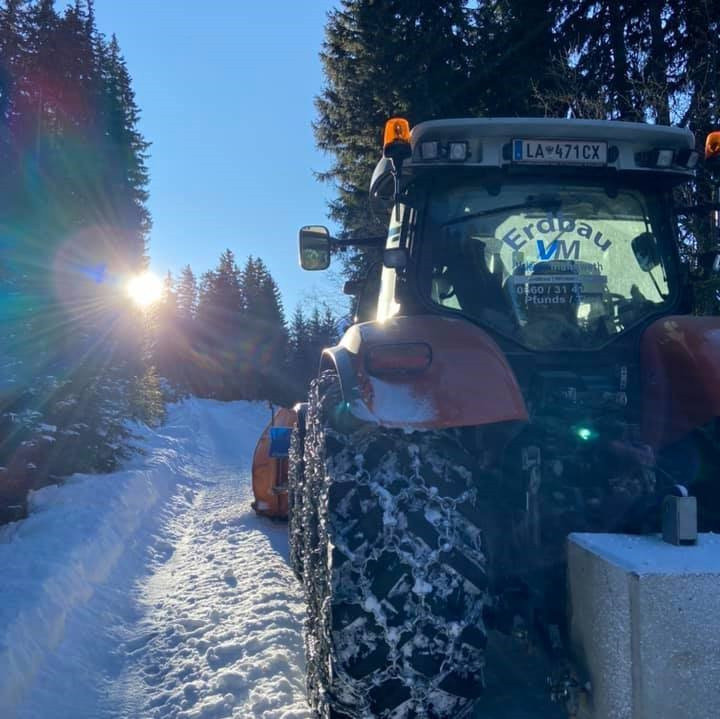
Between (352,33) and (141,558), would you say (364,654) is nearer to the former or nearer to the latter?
(141,558)

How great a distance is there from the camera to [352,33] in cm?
1526

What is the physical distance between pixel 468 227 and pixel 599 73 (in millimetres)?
10520

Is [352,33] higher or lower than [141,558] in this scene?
higher

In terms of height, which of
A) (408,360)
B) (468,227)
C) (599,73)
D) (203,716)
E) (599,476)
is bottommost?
(203,716)

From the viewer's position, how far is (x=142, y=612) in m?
4.76

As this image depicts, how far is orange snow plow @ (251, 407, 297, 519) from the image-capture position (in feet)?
21.7

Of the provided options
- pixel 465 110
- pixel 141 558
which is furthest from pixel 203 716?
pixel 465 110

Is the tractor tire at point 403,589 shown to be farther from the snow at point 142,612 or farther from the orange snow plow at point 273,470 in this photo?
the orange snow plow at point 273,470

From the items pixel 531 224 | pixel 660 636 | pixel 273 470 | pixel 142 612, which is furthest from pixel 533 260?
pixel 273 470

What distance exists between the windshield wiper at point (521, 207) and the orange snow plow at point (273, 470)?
400 cm

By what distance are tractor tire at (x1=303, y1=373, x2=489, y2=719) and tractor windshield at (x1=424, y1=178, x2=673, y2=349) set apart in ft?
3.86

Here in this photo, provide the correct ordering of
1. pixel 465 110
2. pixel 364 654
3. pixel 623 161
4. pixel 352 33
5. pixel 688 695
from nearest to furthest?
pixel 688 695 → pixel 364 654 → pixel 623 161 → pixel 465 110 → pixel 352 33

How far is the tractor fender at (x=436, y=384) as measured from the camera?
A: 216 centimetres

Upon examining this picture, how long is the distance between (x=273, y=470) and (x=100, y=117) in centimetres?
1807
